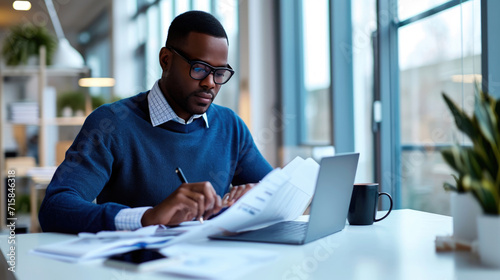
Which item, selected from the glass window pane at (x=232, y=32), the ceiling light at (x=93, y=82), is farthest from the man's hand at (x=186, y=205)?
the ceiling light at (x=93, y=82)

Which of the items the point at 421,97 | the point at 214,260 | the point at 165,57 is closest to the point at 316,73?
the point at 421,97

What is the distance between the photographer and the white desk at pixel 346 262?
0.75 m

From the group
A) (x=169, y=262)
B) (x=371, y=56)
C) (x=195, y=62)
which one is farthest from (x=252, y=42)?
(x=169, y=262)

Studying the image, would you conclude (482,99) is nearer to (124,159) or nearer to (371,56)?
Answer: (124,159)

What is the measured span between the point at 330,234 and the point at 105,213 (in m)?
0.47

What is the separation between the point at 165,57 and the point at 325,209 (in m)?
0.81

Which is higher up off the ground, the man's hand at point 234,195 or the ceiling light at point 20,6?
the ceiling light at point 20,6

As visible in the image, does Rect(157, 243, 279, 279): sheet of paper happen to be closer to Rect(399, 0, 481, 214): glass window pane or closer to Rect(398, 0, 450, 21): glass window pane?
Rect(399, 0, 481, 214): glass window pane

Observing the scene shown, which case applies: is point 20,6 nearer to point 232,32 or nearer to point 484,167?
point 232,32

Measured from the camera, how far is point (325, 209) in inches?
39.3

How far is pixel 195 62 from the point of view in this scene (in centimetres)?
141

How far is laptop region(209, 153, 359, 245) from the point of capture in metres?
0.94

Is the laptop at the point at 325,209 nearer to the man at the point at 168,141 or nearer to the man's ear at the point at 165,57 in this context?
the man at the point at 168,141

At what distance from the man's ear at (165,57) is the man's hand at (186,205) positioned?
0.64 meters
